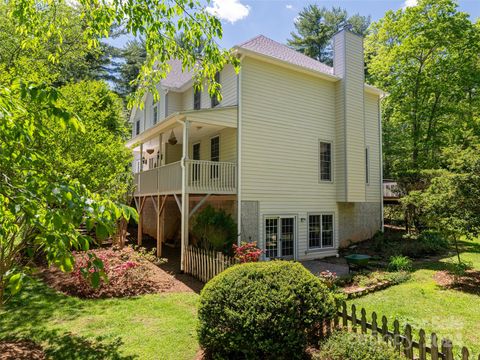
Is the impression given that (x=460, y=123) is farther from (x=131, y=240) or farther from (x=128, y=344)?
(x=128, y=344)

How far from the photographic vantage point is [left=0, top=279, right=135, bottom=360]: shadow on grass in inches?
224

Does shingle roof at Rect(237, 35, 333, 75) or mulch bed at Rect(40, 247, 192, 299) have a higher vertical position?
shingle roof at Rect(237, 35, 333, 75)

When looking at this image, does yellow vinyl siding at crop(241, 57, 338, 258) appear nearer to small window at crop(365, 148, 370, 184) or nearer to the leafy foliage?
the leafy foliage

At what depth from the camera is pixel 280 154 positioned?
46.1 feet

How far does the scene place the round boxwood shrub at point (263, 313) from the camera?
16.1 feet

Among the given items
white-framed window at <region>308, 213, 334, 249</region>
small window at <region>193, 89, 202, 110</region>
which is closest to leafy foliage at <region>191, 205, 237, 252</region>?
white-framed window at <region>308, 213, 334, 249</region>

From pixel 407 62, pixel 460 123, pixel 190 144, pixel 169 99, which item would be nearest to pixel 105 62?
pixel 169 99

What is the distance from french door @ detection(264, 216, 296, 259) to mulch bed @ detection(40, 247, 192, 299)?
4.53 m

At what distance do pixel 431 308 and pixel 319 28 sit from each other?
→ 119 feet

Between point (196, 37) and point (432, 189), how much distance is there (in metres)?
9.92

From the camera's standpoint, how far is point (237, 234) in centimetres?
1224

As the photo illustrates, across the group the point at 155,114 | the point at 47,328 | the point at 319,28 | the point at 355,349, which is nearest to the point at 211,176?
the point at 47,328

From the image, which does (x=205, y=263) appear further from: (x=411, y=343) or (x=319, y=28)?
(x=319, y=28)

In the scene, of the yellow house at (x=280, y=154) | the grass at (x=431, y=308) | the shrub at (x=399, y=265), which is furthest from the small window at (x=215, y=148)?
the grass at (x=431, y=308)
